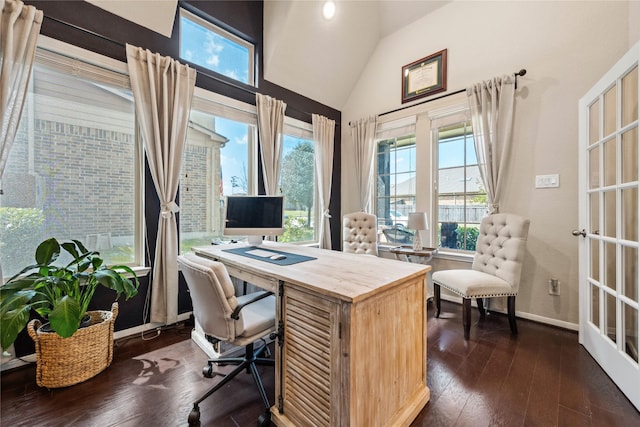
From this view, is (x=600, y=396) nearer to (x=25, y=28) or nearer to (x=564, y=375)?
(x=564, y=375)

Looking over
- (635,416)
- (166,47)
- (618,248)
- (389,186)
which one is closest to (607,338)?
(635,416)

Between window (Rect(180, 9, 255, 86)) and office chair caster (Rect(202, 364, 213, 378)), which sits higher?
window (Rect(180, 9, 255, 86))

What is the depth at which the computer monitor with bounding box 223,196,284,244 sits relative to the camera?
2371 mm

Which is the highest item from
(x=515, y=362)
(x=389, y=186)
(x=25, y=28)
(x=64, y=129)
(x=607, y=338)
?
(x=25, y=28)

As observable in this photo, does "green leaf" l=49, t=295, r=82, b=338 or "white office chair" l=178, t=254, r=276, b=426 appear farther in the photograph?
"green leaf" l=49, t=295, r=82, b=338

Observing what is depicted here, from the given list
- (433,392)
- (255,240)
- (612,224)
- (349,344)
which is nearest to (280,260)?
(255,240)

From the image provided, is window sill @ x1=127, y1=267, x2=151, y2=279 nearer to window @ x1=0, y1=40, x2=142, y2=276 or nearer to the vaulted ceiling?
window @ x1=0, y1=40, x2=142, y2=276

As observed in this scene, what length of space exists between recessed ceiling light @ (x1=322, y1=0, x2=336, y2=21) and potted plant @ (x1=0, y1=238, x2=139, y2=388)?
3455mm

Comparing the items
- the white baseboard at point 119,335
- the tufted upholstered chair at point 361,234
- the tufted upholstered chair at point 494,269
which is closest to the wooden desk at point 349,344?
the tufted upholstered chair at point 494,269

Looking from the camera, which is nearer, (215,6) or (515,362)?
(515,362)

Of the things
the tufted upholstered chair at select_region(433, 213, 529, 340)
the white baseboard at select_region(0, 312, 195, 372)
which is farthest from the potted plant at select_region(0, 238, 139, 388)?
the tufted upholstered chair at select_region(433, 213, 529, 340)

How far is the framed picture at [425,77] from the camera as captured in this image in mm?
3201

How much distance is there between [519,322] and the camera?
2.61 meters

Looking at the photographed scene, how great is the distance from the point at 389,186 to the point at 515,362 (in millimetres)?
2469
